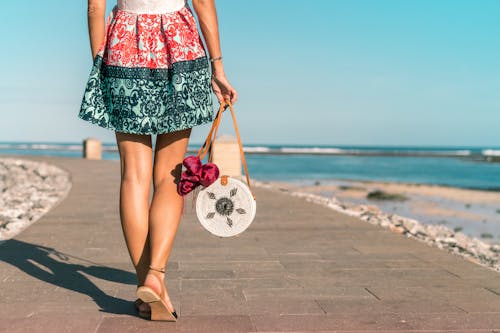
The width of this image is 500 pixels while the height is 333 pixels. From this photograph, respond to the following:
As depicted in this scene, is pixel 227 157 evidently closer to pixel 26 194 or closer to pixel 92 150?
pixel 26 194

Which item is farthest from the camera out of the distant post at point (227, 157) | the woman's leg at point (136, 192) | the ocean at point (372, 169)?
the ocean at point (372, 169)

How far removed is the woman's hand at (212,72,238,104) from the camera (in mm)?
2943

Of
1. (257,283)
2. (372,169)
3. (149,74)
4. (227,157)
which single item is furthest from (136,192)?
(372,169)

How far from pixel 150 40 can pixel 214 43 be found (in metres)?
0.32

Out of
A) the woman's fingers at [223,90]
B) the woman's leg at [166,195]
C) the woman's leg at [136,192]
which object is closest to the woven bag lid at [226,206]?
the woman's leg at [166,195]

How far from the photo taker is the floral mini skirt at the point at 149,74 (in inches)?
112

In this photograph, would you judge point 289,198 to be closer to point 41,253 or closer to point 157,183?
point 41,253

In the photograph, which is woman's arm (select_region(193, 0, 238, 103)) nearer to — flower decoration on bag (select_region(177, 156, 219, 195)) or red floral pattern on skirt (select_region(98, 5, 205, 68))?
red floral pattern on skirt (select_region(98, 5, 205, 68))

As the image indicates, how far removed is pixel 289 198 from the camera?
9844mm

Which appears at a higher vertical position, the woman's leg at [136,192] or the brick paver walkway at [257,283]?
the woman's leg at [136,192]

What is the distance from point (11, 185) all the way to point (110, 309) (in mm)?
10090

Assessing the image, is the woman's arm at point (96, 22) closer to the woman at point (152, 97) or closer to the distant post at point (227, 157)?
the woman at point (152, 97)

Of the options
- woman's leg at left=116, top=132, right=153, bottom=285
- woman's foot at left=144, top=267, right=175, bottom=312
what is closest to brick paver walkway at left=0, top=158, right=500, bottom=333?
woman's foot at left=144, top=267, right=175, bottom=312

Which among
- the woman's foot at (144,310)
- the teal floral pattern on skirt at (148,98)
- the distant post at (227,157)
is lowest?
the distant post at (227,157)
